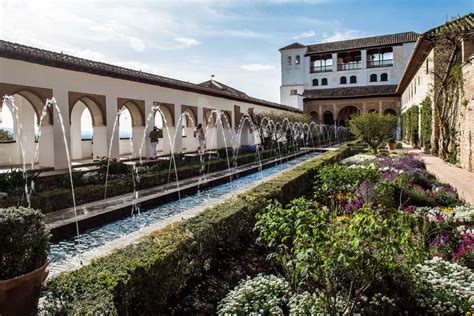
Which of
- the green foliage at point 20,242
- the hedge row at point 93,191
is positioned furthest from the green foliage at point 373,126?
the green foliage at point 20,242

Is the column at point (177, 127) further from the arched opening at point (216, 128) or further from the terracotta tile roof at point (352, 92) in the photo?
the terracotta tile roof at point (352, 92)

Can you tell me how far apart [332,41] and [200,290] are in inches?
1787

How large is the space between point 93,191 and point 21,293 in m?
5.81

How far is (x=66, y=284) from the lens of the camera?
2.81m

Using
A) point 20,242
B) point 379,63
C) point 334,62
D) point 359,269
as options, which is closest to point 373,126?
point 359,269

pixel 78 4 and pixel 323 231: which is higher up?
pixel 78 4

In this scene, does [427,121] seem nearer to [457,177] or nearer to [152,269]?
[457,177]

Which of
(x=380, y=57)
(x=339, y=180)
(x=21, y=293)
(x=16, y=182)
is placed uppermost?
(x=380, y=57)

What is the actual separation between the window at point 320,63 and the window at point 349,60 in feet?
3.70

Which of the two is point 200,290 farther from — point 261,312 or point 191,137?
point 191,137

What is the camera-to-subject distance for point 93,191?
847cm

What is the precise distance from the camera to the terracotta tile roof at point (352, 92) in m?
39.8

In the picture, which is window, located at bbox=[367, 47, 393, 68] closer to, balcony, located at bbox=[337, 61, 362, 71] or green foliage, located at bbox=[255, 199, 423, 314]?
balcony, located at bbox=[337, 61, 362, 71]

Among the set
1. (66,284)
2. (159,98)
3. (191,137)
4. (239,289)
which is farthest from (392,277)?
(191,137)
